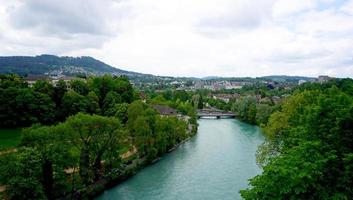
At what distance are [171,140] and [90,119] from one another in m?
14.2

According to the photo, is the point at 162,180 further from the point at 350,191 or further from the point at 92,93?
the point at 92,93

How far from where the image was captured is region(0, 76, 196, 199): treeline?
17.2 meters

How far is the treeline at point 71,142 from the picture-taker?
17219mm

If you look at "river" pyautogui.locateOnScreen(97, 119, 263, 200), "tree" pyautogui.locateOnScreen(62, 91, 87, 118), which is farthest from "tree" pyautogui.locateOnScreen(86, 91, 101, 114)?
"river" pyautogui.locateOnScreen(97, 119, 263, 200)

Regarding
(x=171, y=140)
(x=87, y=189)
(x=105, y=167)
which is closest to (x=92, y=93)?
(x=171, y=140)

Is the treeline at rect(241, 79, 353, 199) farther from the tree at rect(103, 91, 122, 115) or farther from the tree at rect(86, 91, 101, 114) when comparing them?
the tree at rect(103, 91, 122, 115)

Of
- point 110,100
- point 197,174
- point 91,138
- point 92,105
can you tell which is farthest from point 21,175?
point 110,100

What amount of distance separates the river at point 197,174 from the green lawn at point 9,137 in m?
11.6

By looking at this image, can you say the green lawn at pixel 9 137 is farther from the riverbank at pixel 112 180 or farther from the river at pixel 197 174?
the river at pixel 197 174

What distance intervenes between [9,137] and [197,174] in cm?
1834

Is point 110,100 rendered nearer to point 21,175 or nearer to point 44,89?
point 44,89

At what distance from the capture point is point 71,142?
72.4 ft

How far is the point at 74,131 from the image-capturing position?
22219 mm

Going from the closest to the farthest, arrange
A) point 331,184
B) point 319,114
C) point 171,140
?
point 331,184, point 319,114, point 171,140
